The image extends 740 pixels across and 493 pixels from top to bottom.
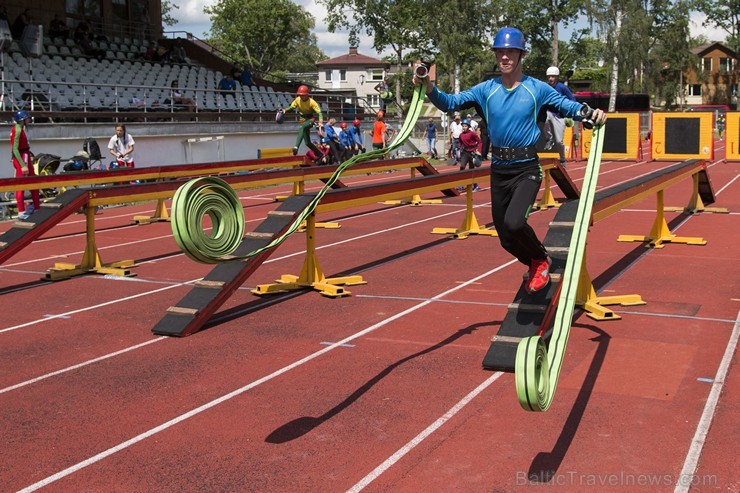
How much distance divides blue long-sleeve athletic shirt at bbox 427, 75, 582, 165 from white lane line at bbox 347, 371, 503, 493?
175 cm

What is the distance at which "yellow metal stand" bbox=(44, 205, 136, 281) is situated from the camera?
11.0 m

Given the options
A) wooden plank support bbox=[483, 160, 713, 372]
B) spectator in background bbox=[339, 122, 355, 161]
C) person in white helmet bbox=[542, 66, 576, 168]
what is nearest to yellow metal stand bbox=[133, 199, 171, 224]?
person in white helmet bbox=[542, 66, 576, 168]

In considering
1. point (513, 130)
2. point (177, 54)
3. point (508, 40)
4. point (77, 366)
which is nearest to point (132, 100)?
point (177, 54)

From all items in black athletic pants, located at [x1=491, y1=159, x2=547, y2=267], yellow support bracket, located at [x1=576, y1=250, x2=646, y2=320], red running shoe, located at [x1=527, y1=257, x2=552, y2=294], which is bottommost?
yellow support bracket, located at [x1=576, y1=250, x2=646, y2=320]

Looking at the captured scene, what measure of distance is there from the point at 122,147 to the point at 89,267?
9.55m

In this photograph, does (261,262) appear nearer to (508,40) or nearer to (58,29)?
(508,40)

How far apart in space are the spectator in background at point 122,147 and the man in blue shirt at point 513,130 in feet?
48.6

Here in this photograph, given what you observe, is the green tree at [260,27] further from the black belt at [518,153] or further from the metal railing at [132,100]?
the black belt at [518,153]

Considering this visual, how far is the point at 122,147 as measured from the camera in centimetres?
2025

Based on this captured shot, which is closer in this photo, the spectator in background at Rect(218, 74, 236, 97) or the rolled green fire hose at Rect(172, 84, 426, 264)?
the rolled green fire hose at Rect(172, 84, 426, 264)

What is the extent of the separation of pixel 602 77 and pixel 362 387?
329 feet

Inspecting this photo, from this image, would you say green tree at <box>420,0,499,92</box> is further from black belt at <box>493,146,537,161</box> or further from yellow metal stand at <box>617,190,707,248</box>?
black belt at <box>493,146,537,161</box>

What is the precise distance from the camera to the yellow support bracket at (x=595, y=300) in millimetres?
8102

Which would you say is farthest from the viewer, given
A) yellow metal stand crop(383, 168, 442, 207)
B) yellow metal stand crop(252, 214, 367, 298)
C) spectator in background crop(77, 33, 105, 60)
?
spectator in background crop(77, 33, 105, 60)
